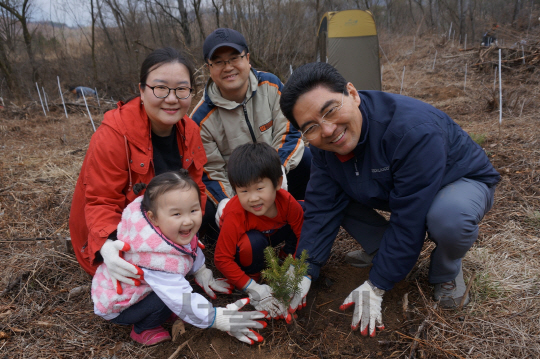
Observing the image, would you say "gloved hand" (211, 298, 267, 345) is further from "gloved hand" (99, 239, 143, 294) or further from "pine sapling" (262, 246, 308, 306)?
"gloved hand" (99, 239, 143, 294)

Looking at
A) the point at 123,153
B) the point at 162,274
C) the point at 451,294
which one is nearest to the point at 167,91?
the point at 123,153

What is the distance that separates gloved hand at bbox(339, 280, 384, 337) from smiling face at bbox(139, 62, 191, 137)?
158 cm

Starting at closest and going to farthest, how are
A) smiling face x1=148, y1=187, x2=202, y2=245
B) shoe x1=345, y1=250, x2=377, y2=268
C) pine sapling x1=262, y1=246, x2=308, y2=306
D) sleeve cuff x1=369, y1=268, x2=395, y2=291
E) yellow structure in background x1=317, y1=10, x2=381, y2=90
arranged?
pine sapling x1=262, y1=246, x2=308, y2=306 → smiling face x1=148, y1=187, x2=202, y2=245 → sleeve cuff x1=369, y1=268, x2=395, y2=291 → shoe x1=345, y1=250, x2=377, y2=268 → yellow structure in background x1=317, y1=10, x2=381, y2=90

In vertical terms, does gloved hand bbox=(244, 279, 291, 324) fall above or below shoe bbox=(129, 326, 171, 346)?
above

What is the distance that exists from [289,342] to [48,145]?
720 cm

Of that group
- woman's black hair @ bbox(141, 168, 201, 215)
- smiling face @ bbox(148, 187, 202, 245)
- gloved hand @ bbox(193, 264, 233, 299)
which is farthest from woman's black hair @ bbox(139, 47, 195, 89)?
gloved hand @ bbox(193, 264, 233, 299)

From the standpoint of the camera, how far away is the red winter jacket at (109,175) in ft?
6.61

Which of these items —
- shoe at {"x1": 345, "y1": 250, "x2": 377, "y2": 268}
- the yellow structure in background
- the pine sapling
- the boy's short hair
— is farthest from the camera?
the yellow structure in background

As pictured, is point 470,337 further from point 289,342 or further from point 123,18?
point 123,18

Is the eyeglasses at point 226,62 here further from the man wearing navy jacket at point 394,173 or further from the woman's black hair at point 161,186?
the woman's black hair at point 161,186

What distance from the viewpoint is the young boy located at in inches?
84.4

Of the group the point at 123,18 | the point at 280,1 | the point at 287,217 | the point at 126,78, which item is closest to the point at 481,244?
the point at 287,217

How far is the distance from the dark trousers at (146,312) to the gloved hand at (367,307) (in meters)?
1.06

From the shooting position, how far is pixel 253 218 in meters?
2.37
